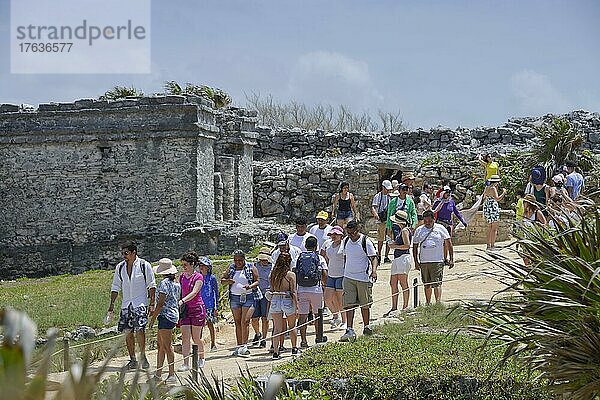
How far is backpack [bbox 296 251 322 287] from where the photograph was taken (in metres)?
10.2

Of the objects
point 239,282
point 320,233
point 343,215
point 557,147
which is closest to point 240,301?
point 239,282

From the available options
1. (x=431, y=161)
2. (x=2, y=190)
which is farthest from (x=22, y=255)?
(x=431, y=161)

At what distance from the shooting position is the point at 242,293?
10.4 metres

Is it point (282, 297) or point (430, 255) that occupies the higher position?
point (430, 255)

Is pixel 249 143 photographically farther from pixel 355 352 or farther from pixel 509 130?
pixel 355 352

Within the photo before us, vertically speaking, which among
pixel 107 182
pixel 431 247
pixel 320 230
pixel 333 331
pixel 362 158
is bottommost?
pixel 333 331

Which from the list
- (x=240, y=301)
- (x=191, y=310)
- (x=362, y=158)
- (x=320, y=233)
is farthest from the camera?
(x=362, y=158)

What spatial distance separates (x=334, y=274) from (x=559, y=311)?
209 inches

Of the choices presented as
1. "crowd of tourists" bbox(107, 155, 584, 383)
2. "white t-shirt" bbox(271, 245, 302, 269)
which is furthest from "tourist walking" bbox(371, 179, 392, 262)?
"white t-shirt" bbox(271, 245, 302, 269)

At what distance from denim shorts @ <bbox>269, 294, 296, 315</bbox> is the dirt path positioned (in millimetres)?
489

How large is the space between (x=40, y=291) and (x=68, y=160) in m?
4.38

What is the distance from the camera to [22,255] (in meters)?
19.4

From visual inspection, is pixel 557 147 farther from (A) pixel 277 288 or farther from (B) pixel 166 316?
(B) pixel 166 316

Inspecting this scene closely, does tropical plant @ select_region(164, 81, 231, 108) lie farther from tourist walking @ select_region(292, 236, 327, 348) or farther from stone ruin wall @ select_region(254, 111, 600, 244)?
tourist walking @ select_region(292, 236, 327, 348)
